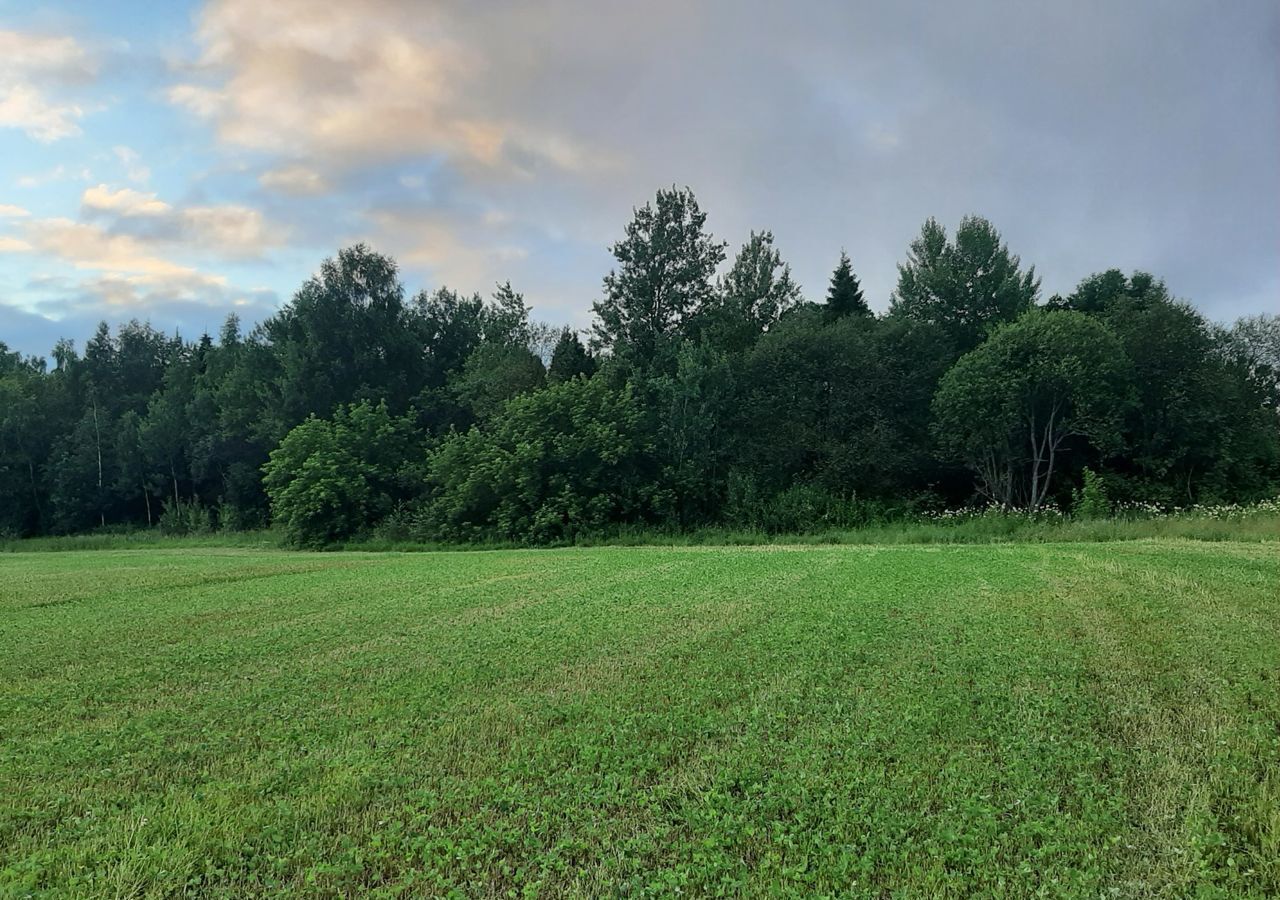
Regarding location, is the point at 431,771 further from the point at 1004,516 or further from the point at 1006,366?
the point at 1006,366

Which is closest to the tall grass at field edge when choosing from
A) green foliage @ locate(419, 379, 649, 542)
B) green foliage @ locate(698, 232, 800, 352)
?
green foliage @ locate(419, 379, 649, 542)

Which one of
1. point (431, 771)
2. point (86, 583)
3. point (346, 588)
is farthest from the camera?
point (86, 583)

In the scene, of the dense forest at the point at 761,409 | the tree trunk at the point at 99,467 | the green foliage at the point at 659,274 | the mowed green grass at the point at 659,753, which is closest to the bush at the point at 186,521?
the dense forest at the point at 761,409

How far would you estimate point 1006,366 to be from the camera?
2541 centimetres

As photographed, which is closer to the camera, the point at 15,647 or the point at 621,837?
the point at 621,837

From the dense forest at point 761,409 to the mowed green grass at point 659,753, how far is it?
18150mm

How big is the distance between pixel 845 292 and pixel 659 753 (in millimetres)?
41631

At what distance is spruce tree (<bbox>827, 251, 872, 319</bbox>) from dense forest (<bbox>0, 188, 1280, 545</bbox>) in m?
1.60

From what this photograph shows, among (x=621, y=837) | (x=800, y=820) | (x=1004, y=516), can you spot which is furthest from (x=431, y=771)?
(x=1004, y=516)

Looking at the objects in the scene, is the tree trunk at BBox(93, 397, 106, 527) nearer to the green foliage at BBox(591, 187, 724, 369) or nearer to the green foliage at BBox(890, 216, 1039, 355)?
the green foliage at BBox(591, 187, 724, 369)

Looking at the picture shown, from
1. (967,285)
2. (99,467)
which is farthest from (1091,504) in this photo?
(99,467)

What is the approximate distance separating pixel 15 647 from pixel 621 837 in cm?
692

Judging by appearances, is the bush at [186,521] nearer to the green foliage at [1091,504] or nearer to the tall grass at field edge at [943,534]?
the tall grass at field edge at [943,534]

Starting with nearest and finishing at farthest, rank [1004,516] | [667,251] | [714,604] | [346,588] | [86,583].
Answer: [714,604] → [346,588] → [86,583] → [1004,516] → [667,251]
